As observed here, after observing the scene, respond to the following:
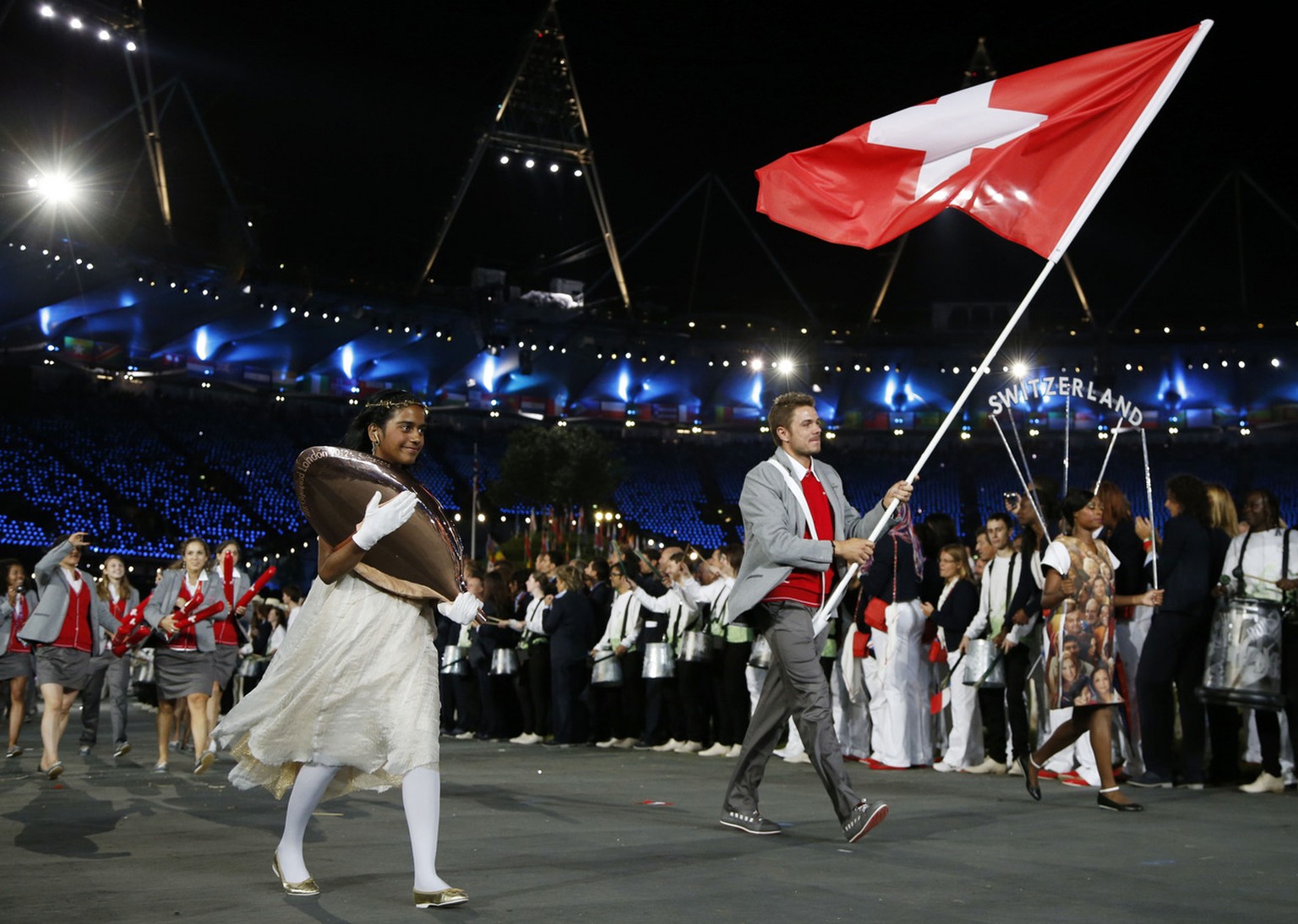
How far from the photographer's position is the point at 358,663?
4.50 m

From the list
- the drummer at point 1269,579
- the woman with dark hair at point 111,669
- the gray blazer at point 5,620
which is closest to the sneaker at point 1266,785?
the drummer at point 1269,579

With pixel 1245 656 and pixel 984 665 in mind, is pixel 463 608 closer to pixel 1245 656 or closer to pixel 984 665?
pixel 1245 656

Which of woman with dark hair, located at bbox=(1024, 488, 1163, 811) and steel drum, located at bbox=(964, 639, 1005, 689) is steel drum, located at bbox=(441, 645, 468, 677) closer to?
steel drum, located at bbox=(964, 639, 1005, 689)

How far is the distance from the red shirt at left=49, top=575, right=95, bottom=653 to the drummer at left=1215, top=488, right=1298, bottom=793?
27.2 feet

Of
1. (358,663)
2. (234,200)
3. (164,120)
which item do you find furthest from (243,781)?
(164,120)

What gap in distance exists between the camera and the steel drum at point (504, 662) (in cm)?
1373

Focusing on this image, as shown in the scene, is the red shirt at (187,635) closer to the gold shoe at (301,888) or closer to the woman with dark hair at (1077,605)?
the gold shoe at (301,888)

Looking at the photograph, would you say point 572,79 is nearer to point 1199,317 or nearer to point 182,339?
point 182,339

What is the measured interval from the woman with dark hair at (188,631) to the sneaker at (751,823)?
507cm

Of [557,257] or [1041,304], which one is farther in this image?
[1041,304]

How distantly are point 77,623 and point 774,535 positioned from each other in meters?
6.79

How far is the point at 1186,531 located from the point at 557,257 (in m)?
34.2

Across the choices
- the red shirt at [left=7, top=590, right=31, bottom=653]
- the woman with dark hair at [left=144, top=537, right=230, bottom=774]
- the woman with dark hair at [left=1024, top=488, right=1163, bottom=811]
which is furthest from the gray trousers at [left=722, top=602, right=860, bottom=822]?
the red shirt at [left=7, top=590, right=31, bottom=653]

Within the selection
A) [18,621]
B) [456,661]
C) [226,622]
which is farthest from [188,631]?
[456,661]
